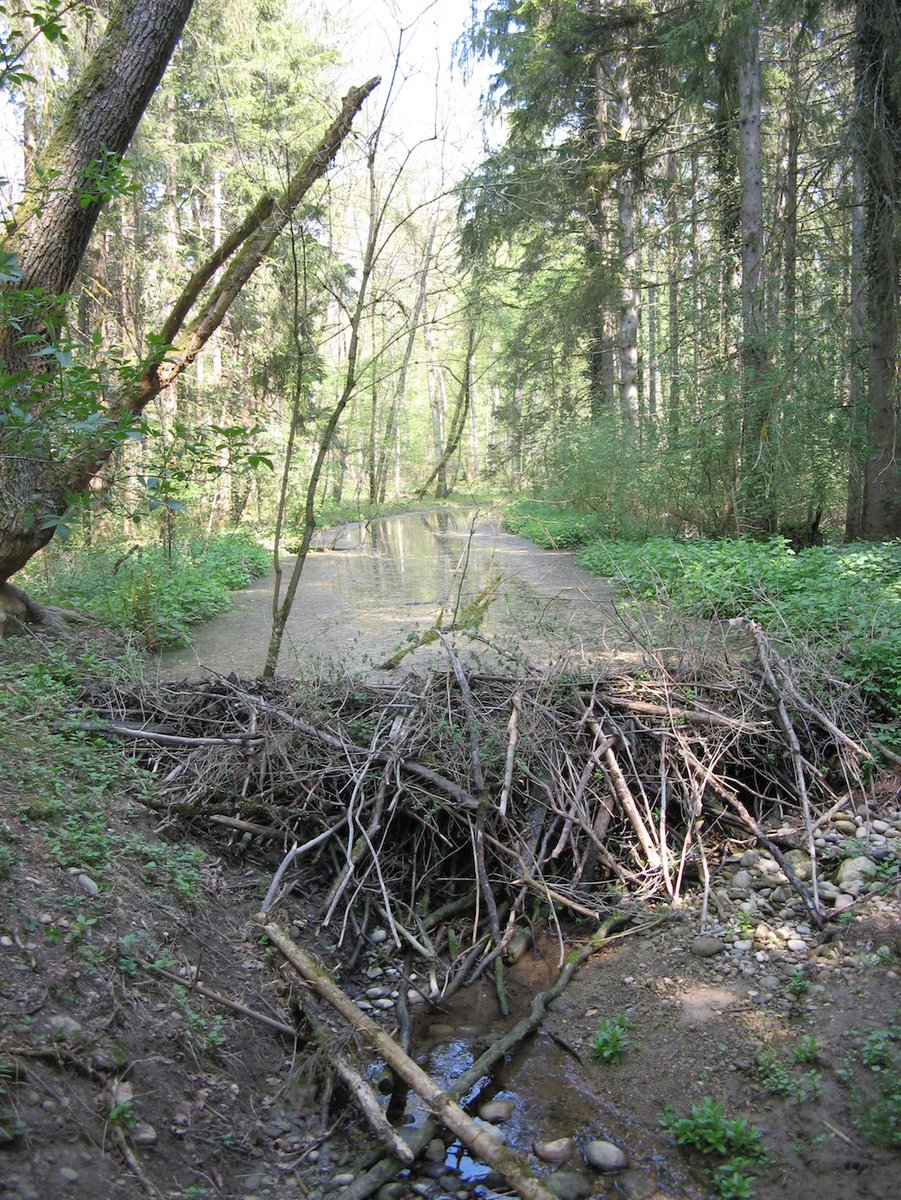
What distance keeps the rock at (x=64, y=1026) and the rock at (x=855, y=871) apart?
4003mm

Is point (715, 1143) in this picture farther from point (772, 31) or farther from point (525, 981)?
point (772, 31)

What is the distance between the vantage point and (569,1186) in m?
3.12

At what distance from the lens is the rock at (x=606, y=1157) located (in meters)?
3.24

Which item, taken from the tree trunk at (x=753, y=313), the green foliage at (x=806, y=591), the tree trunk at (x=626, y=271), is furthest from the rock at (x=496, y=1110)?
the tree trunk at (x=626, y=271)

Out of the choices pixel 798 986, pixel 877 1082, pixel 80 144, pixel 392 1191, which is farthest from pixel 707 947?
pixel 80 144

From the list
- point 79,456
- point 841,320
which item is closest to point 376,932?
point 79,456

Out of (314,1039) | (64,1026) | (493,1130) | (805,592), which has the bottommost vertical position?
(493,1130)

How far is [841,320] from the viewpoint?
10578 mm

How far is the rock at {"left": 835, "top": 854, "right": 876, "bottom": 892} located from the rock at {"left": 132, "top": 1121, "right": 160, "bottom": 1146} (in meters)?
3.76

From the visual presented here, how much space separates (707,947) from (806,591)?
502cm

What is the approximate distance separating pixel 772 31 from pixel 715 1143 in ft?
58.4

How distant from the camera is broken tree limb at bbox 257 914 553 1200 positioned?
288 cm

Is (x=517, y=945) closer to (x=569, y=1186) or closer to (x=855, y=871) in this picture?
(x=569, y=1186)

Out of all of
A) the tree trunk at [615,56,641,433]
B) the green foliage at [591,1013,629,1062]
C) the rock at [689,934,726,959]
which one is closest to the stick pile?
the rock at [689,934,726,959]
